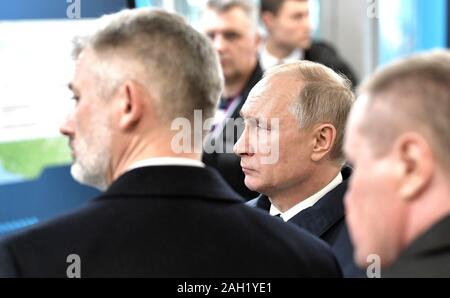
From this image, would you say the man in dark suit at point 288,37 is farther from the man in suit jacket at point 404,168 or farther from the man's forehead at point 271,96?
the man in suit jacket at point 404,168

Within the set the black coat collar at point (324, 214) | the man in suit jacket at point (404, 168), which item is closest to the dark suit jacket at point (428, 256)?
the man in suit jacket at point (404, 168)

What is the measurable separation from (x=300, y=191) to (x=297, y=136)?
17 cm

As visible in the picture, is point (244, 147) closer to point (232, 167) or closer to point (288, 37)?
point (232, 167)

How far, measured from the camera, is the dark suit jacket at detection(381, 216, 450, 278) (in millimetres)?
1248

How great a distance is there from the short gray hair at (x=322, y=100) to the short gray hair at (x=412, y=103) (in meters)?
1.09

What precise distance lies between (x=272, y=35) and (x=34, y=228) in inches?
147

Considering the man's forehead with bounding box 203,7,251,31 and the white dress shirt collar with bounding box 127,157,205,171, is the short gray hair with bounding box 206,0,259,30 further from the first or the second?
the white dress shirt collar with bounding box 127,157,205,171

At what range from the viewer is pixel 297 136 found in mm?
2465

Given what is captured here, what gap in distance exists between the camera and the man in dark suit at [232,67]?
3.29 metres

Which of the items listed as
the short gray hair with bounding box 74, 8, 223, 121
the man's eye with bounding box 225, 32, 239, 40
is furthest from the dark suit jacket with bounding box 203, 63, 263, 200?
the short gray hair with bounding box 74, 8, 223, 121

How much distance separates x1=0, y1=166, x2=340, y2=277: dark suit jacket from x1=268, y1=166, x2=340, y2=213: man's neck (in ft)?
3.07

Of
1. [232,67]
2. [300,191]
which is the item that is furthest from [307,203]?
[232,67]
